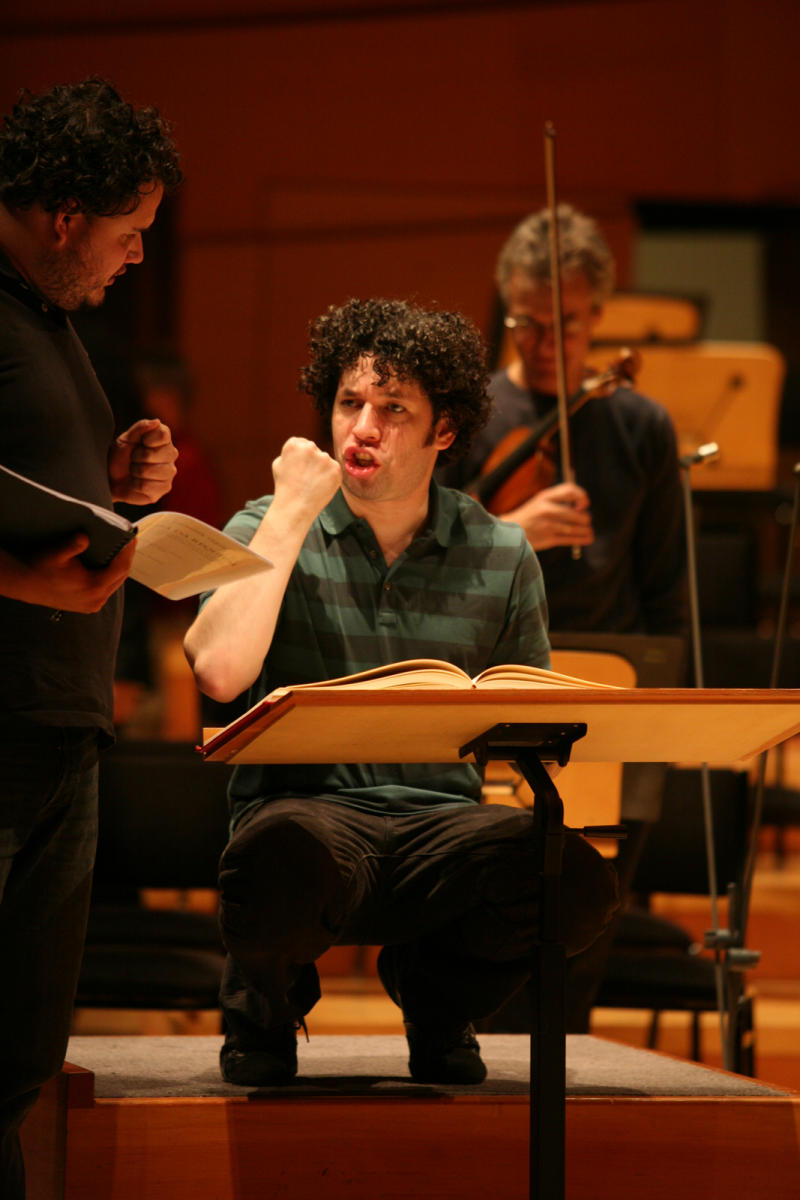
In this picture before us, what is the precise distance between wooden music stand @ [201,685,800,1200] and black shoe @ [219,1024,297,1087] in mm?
422

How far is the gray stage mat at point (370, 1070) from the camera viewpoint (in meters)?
1.85

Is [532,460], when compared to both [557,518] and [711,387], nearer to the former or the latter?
[557,518]

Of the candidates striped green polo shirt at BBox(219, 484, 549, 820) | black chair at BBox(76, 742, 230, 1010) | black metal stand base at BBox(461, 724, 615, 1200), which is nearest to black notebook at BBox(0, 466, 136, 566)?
black metal stand base at BBox(461, 724, 615, 1200)

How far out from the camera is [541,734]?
1592 millimetres

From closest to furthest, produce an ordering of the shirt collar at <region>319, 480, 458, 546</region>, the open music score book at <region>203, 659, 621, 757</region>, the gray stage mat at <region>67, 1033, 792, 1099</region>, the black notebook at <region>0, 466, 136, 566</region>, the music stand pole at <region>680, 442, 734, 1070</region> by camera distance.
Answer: the black notebook at <region>0, 466, 136, 566</region>, the open music score book at <region>203, 659, 621, 757</region>, the gray stage mat at <region>67, 1033, 792, 1099</region>, the shirt collar at <region>319, 480, 458, 546</region>, the music stand pole at <region>680, 442, 734, 1070</region>

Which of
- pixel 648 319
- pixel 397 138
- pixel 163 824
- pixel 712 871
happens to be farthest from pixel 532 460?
pixel 397 138

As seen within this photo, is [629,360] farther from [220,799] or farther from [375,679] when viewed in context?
[375,679]

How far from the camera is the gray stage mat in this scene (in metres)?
1.85

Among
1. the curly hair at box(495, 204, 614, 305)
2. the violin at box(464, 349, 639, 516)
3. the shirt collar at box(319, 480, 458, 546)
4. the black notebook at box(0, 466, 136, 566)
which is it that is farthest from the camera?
the curly hair at box(495, 204, 614, 305)

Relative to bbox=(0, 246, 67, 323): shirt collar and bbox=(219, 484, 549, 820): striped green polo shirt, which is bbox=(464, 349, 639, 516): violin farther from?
bbox=(0, 246, 67, 323): shirt collar

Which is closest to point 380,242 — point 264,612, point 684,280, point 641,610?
point 684,280

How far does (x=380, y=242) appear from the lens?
6539 mm

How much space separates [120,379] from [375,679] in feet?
7.17

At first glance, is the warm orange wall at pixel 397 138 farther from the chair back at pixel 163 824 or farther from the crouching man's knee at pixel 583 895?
the crouching man's knee at pixel 583 895
